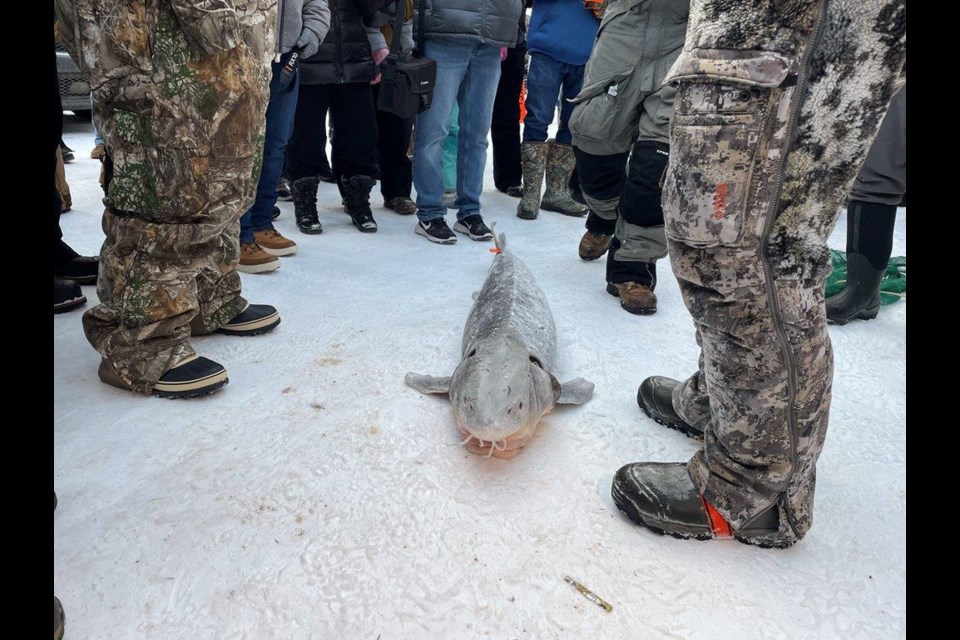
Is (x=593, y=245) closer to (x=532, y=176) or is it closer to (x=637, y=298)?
(x=637, y=298)

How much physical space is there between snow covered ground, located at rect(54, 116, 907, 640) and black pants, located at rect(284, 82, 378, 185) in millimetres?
1965

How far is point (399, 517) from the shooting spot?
5.16 ft

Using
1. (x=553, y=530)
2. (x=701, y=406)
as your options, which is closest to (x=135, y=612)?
(x=553, y=530)

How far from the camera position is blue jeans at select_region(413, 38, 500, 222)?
13.6ft

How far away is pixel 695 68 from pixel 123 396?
2.02 metres

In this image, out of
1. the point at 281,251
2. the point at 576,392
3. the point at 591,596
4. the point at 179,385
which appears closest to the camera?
the point at 591,596

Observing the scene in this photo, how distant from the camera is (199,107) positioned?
6.13ft

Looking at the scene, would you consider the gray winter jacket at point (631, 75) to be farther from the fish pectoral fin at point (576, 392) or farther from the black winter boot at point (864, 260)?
the fish pectoral fin at point (576, 392)

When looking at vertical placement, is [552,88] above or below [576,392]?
above

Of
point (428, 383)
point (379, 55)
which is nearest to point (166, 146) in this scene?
point (428, 383)

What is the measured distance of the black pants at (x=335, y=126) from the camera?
4.06 m

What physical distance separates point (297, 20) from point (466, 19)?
121cm

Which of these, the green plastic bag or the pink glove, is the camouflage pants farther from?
the pink glove

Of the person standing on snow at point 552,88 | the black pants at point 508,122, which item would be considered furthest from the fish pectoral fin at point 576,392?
the black pants at point 508,122
